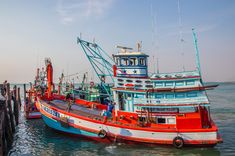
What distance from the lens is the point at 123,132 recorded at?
56.1ft

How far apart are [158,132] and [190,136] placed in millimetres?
2367

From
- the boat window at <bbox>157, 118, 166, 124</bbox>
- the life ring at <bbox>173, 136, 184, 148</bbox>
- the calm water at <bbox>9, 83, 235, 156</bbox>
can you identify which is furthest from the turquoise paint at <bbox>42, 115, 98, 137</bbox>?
the life ring at <bbox>173, 136, 184, 148</bbox>

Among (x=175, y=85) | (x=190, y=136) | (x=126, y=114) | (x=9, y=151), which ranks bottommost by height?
(x=9, y=151)

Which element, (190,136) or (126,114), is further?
(126,114)

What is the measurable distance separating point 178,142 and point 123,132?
14.2 ft

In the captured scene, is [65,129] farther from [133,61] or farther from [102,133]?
[133,61]

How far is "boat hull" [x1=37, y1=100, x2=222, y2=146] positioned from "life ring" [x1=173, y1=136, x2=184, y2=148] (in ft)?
0.74

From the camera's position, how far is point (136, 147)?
16719 mm

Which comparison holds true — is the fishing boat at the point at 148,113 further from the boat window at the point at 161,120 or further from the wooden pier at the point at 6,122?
the wooden pier at the point at 6,122

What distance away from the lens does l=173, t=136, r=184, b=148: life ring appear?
51.5 ft

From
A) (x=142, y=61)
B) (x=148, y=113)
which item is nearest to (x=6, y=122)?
(x=148, y=113)

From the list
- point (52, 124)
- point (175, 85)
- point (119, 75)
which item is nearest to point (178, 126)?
point (175, 85)

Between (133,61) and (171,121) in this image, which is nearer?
(171,121)

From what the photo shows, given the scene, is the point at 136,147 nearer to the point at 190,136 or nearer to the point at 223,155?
the point at 190,136
